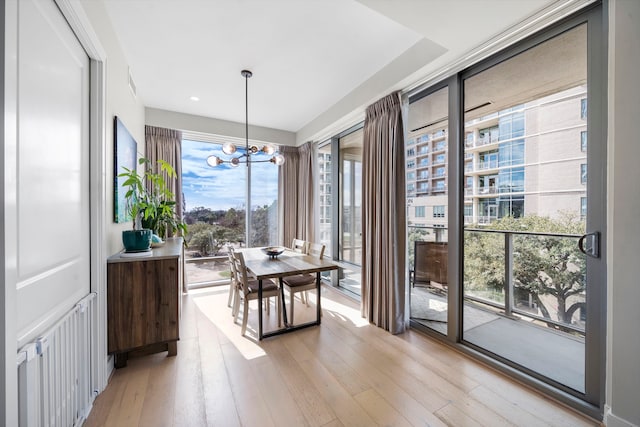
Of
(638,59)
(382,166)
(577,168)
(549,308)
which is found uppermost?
(638,59)

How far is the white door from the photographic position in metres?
1.04

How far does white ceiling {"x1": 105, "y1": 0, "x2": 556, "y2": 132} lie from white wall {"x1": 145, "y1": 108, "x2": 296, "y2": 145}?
1.39 feet

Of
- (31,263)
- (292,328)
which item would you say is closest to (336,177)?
(292,328)

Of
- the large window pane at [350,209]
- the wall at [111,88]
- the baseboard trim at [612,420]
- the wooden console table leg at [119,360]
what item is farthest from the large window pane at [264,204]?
the baseboard trim at [612,420]

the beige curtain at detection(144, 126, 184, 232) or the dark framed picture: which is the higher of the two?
the beige curtain at detection(144, 126, 184, 232)

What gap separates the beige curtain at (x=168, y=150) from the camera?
12.5ft

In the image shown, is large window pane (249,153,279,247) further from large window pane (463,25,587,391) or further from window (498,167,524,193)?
window (498,167,524,193)

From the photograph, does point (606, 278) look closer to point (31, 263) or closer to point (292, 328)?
point (292, 328)

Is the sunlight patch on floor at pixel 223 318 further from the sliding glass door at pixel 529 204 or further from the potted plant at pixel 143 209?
the sliding glass door at pixel 529 204

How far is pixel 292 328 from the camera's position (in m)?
2.70

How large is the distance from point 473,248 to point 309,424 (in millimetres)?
1978

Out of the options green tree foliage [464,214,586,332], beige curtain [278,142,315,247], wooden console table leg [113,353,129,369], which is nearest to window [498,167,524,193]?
green tree foliage [464,214,586,332]

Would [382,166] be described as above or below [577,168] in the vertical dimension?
above

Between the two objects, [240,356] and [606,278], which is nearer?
[606,278]
